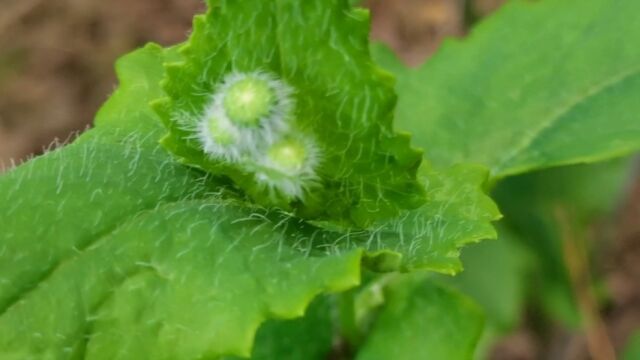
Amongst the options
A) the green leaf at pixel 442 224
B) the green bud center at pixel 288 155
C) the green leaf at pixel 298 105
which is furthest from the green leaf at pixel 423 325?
the green bud center at pixel 288 155

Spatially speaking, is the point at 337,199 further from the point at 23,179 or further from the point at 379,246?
the point at 23,179

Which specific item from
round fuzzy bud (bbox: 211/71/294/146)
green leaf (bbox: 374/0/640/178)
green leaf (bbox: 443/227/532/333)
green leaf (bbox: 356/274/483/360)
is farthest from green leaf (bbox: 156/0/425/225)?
green leaf (bbox: 443/227/532/333)

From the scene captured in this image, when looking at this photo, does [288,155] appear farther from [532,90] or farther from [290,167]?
[532,90]

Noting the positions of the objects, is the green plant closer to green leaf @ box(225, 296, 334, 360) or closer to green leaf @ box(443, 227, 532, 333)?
green leaf @ box(225, 296, 334, 360)

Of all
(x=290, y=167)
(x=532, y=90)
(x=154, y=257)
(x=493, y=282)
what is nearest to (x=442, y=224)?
(x=290, y=167)

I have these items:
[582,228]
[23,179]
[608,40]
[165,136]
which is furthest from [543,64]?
[582,228]

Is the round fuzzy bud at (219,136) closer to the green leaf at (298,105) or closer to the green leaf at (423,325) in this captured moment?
the green leaf at (298,105)

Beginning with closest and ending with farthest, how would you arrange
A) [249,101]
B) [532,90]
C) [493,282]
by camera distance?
[249,101] < [532,90] < [493,282]
